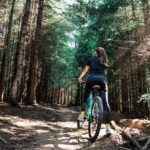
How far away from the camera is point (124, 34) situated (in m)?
21.0

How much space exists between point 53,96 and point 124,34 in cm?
2577

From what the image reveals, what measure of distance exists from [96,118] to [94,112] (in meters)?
0.20

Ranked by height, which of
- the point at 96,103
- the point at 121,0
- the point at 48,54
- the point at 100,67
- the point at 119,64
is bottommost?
the point at 96,103

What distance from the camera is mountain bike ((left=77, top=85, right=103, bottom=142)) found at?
23.3 ft

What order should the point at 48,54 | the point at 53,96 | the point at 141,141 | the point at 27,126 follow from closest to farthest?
the point at 141,141 < the point at 27,126 < the point at 48,54 < the point at 53,96

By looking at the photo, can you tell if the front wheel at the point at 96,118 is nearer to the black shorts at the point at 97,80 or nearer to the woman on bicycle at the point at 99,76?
the woman on bicycle at the point at 99,76

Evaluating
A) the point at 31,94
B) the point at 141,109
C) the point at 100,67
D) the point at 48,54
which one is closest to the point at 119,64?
the point at 141,109

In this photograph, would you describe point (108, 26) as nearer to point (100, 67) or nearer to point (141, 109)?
point (141, 109)

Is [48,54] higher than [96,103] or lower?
higher

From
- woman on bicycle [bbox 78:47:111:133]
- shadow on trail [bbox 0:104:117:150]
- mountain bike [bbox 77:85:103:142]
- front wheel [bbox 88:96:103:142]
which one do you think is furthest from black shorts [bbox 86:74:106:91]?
shadow on trail [bbox 0:104:117:150]

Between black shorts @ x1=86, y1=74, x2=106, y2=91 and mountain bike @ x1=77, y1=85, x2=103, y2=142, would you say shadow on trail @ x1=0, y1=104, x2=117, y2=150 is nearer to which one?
mountain bike @ x1=77, y1=85, x2=103, y2=142

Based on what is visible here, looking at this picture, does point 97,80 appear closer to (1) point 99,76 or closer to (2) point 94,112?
(1) point 99,76

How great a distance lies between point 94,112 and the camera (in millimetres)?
7621

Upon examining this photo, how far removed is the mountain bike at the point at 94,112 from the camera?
7109 mm
